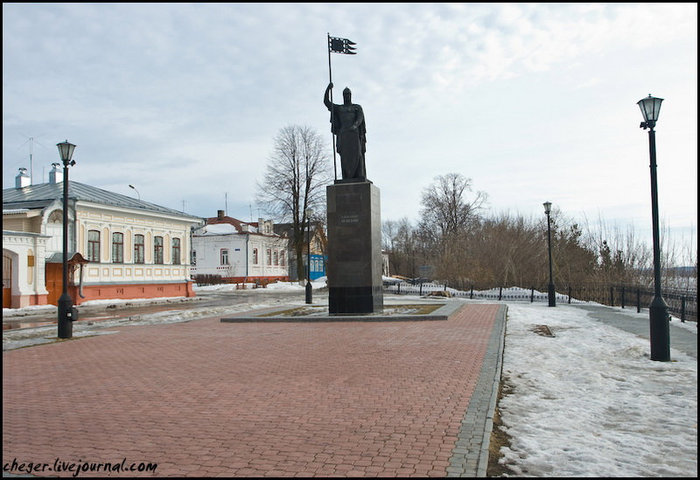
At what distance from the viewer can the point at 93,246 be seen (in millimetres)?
29281

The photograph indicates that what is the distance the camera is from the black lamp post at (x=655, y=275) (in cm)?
871

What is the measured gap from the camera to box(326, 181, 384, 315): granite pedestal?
15.3 meters

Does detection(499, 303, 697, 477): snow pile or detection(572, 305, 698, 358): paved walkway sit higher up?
A: detection(499, 303, 697, 477): snow pile

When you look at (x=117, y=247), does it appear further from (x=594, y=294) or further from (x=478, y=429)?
(x=478, y=429)

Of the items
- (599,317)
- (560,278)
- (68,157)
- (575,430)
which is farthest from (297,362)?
(560,278)

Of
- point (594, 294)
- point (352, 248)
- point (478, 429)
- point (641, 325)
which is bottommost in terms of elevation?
point (641, 325)

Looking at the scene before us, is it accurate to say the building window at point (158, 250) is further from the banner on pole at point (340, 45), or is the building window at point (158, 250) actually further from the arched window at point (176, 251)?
the banner on pole at point (340, 45)

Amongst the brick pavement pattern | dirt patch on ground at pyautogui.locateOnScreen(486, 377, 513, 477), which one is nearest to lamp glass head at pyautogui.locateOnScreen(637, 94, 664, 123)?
the brick pavement pattern

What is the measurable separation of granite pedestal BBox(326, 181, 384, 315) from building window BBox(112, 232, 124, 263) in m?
19.6

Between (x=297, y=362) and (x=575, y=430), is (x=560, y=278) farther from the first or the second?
(x=575, y=430)

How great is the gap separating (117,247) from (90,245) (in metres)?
1.86

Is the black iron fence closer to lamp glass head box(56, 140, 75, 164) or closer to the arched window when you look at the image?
the arched window

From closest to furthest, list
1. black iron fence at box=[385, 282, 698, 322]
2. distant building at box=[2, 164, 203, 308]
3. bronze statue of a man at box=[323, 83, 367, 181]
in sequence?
1. black iron fence at box=[385, 282, 698, 322]
2. bronze statue of a man at box=[323, 83, 367, 181]
3. distant building at box=[2, 164, 203, 308]

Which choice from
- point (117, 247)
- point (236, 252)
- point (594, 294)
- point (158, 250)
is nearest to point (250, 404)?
point (594, 294)
